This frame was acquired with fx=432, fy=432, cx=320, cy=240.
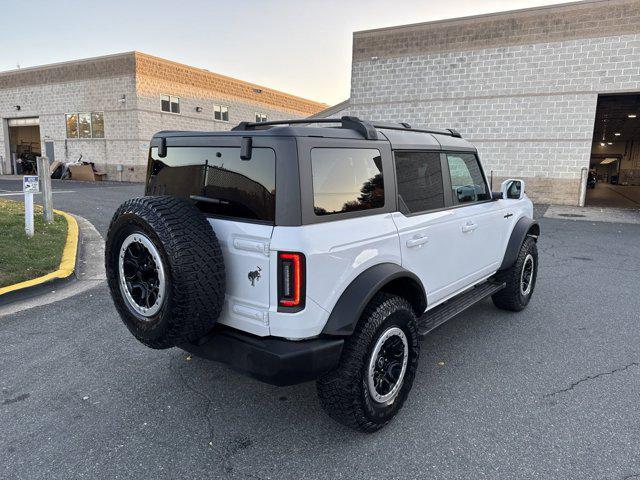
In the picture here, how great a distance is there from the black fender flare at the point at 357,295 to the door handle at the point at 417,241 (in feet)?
0.85

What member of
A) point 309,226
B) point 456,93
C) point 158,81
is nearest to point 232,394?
point 309,226

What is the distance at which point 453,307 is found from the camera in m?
3.79

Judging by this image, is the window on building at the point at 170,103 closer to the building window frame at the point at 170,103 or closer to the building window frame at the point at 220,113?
the building window frame at the point at 170,103

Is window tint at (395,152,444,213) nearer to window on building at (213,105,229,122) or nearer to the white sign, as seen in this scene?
the white sign

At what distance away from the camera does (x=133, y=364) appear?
358 cm

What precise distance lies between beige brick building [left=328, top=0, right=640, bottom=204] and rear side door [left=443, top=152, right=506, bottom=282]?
1398 cm

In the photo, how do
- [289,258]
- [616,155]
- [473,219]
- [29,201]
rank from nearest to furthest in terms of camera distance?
[289,258] → [473,219] → [29,201] → [616,155]

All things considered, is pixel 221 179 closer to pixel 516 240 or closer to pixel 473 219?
pixel 473 219

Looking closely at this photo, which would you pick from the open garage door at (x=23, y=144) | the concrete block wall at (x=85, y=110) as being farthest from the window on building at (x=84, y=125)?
the open garage door at (x=23, y=144)

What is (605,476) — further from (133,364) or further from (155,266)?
(133,364)

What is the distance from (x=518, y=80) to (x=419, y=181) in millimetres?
15660

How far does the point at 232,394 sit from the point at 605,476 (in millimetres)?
2338

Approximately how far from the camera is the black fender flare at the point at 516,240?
15.1ft

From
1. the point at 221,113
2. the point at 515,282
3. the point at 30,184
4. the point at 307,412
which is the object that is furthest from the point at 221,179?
the point at 221,113
